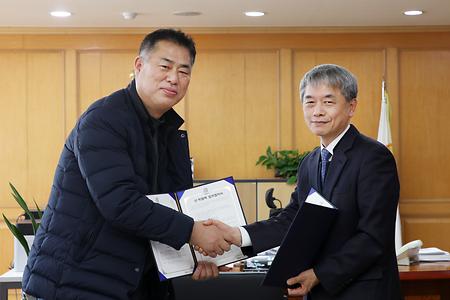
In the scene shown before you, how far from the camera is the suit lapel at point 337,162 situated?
2.95 meters

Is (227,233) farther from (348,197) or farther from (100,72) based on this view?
(100,72)

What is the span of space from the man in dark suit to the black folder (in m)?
0.03

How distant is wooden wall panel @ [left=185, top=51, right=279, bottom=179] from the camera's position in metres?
9.23

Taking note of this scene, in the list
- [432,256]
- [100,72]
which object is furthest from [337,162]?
[100,72]

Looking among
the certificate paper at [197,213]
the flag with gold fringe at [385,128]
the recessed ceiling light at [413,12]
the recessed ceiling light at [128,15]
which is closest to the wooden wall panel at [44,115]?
the recessed ceiling light at [128,15]

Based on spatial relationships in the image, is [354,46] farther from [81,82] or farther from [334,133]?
[334,133]

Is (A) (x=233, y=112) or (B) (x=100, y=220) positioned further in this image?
(A) (x=233, y=112)

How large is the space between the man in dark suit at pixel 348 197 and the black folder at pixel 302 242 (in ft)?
0.10

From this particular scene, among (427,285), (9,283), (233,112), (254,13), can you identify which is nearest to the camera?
(427,285)

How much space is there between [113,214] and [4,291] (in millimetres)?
2692

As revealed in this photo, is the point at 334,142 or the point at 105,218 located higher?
the point at 334,142

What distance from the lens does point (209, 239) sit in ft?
9.63

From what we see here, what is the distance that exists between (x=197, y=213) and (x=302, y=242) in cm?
41

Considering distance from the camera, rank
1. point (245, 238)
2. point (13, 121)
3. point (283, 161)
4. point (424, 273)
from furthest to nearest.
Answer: point (13, 121) < point (283, 161) < point (424, 273) < point (245, 238)
